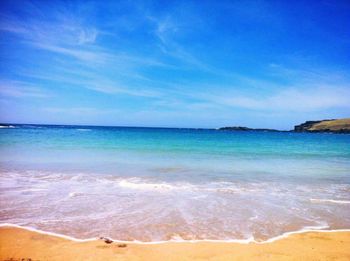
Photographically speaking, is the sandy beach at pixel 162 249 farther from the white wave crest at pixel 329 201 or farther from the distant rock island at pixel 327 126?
the distant rock island at pixel 327 126

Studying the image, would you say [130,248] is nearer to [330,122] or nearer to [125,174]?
[125,174]

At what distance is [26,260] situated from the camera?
402 cm

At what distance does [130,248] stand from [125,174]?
748 centimetres

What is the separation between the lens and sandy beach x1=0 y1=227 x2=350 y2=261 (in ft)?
14.1

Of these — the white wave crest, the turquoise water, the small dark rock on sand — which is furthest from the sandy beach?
the white wave crest

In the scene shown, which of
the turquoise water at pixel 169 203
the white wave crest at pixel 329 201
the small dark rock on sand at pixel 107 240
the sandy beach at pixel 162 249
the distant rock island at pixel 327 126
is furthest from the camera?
the distant rock island at pixel 327 126

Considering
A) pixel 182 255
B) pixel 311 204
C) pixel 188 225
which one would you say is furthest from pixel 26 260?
pixel 311 204

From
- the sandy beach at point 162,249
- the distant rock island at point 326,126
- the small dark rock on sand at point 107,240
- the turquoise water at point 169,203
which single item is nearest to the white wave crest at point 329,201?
the turquoise water at point 169,203

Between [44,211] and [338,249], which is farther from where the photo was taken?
[44,211]

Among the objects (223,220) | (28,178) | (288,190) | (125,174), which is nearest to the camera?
A: (223,220)

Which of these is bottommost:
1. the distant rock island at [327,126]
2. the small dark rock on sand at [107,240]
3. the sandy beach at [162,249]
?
the sandy beach at [162,249]

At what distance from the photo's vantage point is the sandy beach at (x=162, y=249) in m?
4.30

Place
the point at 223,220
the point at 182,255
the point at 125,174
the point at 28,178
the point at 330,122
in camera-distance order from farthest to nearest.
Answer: the point at 330,122, the point at 125,174, the point at 28,178, the point at 223,220, the point at 182,255

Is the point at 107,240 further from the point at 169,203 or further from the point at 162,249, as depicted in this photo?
the point at 169,203
